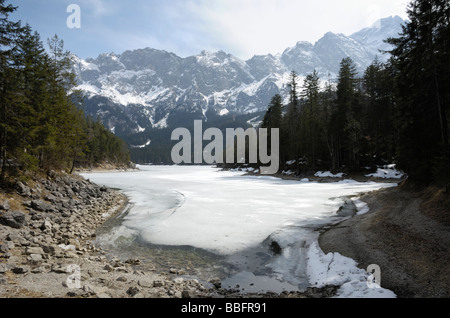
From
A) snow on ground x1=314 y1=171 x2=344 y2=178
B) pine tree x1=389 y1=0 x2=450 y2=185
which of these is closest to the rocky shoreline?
pine tree x1=389 y1=0 x2=450 y2=185

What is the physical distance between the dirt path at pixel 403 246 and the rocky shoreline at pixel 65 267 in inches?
85.5

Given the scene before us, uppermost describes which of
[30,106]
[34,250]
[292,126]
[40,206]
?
[292,126]

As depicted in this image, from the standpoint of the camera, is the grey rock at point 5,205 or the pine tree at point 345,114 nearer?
the grey rock at point 5,205

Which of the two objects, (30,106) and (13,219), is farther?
(30,106)

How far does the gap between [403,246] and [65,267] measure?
1217 centimetres

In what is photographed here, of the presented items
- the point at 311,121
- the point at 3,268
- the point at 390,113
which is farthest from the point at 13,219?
the point at 390,113

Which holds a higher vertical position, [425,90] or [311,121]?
[311,121]

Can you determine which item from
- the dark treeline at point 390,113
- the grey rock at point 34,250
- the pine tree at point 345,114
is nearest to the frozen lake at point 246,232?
the grey rock at point 34,250

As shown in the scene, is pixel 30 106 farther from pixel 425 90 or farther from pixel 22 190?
pixel 425 90

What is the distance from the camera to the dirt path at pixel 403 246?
20.9 feet

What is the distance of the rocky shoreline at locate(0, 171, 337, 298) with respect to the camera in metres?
6.16

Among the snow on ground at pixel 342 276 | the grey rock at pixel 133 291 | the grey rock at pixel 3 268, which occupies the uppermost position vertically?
the grey rock at pixel 3 268

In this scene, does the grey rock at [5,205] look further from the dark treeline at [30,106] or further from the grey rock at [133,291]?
the grey rock at [133,291]

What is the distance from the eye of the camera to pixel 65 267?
7.64m
